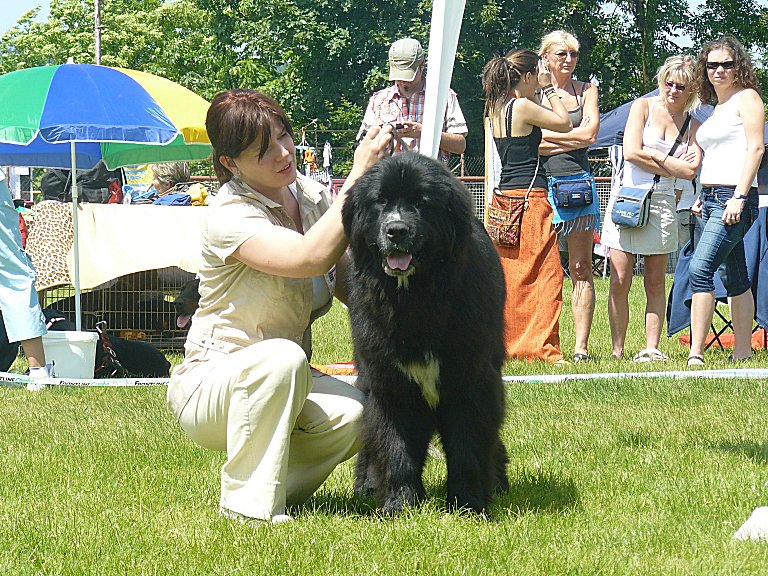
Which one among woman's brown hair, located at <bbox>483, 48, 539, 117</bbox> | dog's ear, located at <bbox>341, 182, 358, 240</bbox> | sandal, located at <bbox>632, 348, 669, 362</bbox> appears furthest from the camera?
sandal, located at <bbox>632, 348, 669, 362</bbox>

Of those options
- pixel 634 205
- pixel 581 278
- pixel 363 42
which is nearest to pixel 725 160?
pixel 634 205

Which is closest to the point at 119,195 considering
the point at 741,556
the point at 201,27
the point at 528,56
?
the point at 528,56

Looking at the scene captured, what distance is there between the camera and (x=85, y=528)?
3594mm

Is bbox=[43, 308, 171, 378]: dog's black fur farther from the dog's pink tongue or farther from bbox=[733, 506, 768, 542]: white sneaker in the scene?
bbox=[733, 506, 768, 542]: white sneaker

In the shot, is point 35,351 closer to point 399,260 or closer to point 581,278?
point 581,278

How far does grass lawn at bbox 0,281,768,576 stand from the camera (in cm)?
314

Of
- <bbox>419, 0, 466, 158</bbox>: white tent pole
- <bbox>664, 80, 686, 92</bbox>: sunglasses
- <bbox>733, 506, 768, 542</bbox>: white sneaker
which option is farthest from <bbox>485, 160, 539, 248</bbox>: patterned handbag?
<bbox>733, 506, 768, 542</bbox>: white sneaker

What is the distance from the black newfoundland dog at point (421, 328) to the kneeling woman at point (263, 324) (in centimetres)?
18

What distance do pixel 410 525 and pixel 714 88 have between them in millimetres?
5023

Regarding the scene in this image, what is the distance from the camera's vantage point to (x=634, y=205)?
776 centimetres

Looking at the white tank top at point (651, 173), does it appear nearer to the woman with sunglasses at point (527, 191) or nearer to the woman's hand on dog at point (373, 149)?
the woman with sunglasses at point (527, 191)

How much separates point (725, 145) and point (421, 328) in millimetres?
4513

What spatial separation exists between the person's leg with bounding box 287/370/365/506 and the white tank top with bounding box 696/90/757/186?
167 inches

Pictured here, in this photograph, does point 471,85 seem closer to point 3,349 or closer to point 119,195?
point 119,195
